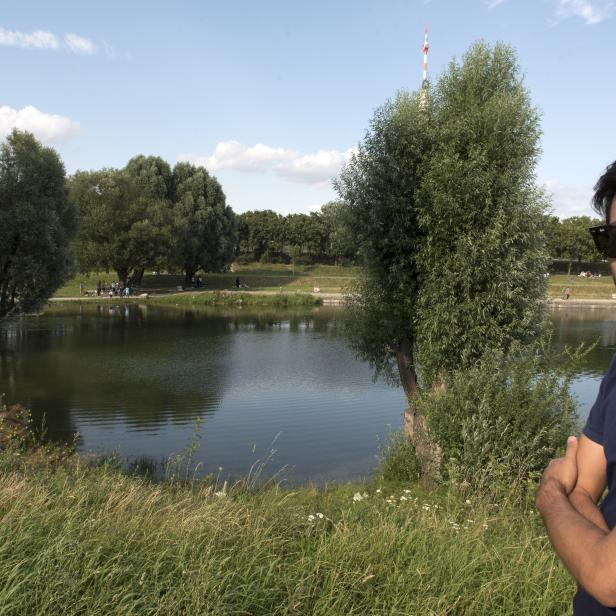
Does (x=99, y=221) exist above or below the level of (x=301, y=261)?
above

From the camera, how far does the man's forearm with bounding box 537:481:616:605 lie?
1566 millimetres

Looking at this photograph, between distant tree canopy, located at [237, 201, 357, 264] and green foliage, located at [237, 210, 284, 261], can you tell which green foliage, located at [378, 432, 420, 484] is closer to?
distant tree canopy, located at [237, 201, 357, 264]

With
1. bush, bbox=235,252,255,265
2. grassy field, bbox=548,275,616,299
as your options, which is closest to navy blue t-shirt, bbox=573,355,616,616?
grassy field, bbox=548,275,616,299

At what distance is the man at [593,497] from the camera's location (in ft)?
5.20

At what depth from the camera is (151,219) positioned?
173ft

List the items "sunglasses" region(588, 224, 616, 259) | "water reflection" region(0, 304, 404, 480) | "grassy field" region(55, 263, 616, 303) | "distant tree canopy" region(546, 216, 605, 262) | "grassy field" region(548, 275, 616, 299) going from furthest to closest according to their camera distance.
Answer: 1. "distant tree canopy" region(546, 216, 605, 262)
2. "grassy field" region(548, 275, 616, 299)
3. "grassy field" region(55, 263, 616, 303)
4. "water reflection" region(0, 304, 404, 480)
5. "sunglasses" region(588, 224, 616, 259)

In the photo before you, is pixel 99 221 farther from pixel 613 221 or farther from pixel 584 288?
pixel 584 288

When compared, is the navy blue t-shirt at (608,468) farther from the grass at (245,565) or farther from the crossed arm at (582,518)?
the grass at (245,565)

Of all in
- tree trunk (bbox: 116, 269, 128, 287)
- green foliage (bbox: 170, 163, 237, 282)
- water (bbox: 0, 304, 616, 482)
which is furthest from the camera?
green foliage (bbox: 170, 163, 237, 282)

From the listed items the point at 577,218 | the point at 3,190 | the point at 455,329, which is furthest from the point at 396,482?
the point at 577,218

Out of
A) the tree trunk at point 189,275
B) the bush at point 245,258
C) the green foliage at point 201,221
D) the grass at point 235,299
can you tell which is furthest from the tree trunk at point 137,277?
the bush at point 245,258

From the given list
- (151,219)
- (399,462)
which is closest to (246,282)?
(151,219)

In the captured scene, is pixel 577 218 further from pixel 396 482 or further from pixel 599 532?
pixel 599 532

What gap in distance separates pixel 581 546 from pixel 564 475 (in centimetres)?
40
